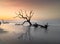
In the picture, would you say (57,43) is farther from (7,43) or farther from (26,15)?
(26,15)

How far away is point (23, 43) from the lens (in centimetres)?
1403

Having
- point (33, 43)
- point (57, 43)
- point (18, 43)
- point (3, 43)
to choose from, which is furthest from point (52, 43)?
point (3, 43)

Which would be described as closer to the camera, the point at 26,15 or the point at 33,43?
the point at 33,43

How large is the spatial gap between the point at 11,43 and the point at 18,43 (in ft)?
1.78

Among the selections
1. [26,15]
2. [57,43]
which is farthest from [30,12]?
[57,43]

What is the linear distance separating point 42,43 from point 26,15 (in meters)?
21.0

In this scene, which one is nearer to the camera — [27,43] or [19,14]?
[27,43]

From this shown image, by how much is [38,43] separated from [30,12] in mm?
22184

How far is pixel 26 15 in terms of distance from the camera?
3491 cm

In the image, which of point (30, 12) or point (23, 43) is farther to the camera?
point (30, 12)

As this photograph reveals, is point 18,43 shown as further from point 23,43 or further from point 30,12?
point 30,12

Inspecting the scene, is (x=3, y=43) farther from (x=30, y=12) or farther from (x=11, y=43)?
(x=30, y=12)

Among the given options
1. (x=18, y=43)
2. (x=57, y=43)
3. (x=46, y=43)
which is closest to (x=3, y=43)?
(x=18, y=43)

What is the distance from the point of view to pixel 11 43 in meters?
13.8
